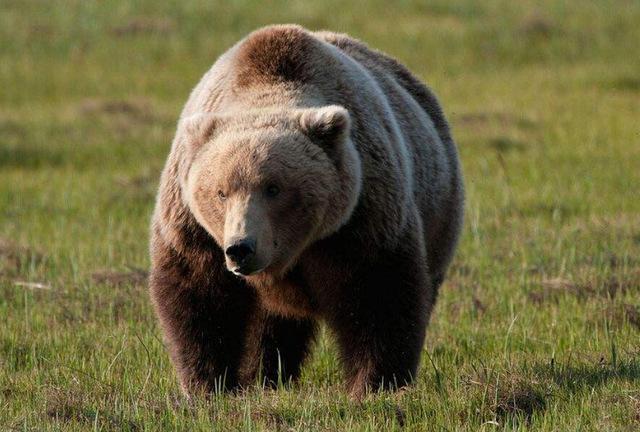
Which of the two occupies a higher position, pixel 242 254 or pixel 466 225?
pixel 242 254

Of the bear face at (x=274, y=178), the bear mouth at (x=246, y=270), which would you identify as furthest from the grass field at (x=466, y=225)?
the bear face at (x=274, y=178)

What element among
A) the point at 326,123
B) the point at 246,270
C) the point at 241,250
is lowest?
the point at 246,270

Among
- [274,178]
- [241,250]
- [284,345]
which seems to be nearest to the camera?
[241,250]

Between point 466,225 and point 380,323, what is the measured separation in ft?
17.1

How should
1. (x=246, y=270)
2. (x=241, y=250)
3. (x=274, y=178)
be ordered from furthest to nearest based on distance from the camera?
(x=274, y=178)
(x=246, y=270)
(x=241, y=250)

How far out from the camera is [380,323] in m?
5.44

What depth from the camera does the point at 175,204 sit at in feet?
18.2

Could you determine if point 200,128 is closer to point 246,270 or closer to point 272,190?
point 272,190

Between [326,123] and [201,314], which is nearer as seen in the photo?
[326,123]

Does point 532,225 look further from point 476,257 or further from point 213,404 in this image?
point 213,404

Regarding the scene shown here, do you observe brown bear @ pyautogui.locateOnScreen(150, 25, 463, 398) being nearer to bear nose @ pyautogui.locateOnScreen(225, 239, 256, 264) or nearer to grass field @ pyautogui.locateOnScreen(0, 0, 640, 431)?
bear nose @ pyautogui.locateOnScreen(225, 239, 256, 264)

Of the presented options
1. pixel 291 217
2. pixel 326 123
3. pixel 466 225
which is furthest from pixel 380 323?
pixel 466 225

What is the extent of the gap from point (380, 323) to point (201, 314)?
2.62 ft

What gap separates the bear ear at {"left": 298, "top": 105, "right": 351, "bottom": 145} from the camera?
16.7 ft
